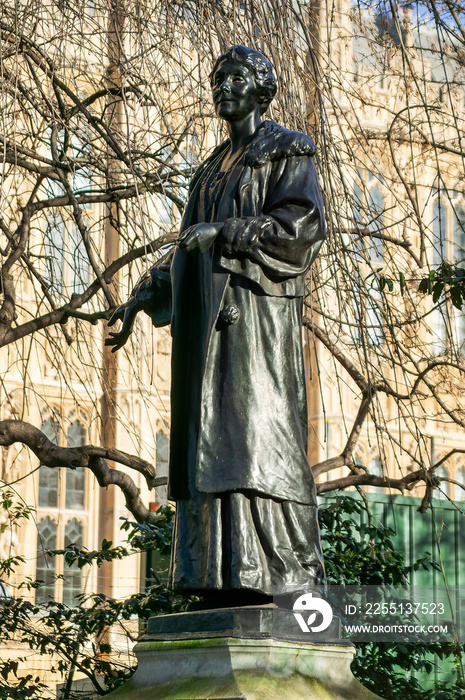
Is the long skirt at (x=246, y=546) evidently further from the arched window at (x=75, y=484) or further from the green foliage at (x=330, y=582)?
the arched window at (x=75, y=484)

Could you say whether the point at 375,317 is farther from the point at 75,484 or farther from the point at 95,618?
the point at 75,484

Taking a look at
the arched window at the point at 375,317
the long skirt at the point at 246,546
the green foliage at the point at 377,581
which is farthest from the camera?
the green foliage at the point at 377,581

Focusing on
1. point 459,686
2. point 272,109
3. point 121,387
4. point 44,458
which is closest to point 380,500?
point 459,686

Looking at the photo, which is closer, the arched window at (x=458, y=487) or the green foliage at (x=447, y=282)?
the green foliage at (x=447, y=282)

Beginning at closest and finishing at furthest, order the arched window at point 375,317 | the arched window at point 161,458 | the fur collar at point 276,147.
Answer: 1. the fur collar at point 276,147
2. the arched window at point 375,317
3. the arched window at point 161,458

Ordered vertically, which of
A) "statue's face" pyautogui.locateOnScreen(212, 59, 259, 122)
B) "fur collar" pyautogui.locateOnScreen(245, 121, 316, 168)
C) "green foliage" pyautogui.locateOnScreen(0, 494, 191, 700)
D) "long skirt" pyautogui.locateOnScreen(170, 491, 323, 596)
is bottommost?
"green foliage" pyautogui.locateOnScreen(0, 494, 191, 700)

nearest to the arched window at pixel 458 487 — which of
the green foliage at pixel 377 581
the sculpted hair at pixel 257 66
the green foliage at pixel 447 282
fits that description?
the green foliage at pixel 377 581

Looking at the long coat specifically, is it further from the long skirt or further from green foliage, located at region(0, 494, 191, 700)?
green foliage, located at region(0, 494, 191, 700)

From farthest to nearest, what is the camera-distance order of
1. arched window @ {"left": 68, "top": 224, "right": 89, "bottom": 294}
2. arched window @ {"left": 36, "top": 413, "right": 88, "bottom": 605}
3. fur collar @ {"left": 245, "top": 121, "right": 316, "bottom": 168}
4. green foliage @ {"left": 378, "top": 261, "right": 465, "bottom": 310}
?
arched window @ {"left": 36, "top": 413, "right": 88, "bottom": 605} < arched window @ {"left": 68, "top": 224, "right": 89, "bottom": 294} < green foliage @ {"left": 378, "top": 261, "right": 465, "bottom": 310} < fur collar @ {"left": 245, "top": 121, "right": 316, "bottom": 168}

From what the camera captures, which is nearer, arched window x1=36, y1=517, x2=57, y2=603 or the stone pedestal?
the stone pedestal

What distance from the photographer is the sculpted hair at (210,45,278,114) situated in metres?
3.76

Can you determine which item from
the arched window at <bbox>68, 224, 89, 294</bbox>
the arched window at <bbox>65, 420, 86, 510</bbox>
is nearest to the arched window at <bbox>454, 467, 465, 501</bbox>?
the arched window at <bbox>65, 420, 86, 510</bbox>

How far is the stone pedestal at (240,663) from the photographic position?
10.3 ft

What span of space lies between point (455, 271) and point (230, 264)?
2002 millimetres
